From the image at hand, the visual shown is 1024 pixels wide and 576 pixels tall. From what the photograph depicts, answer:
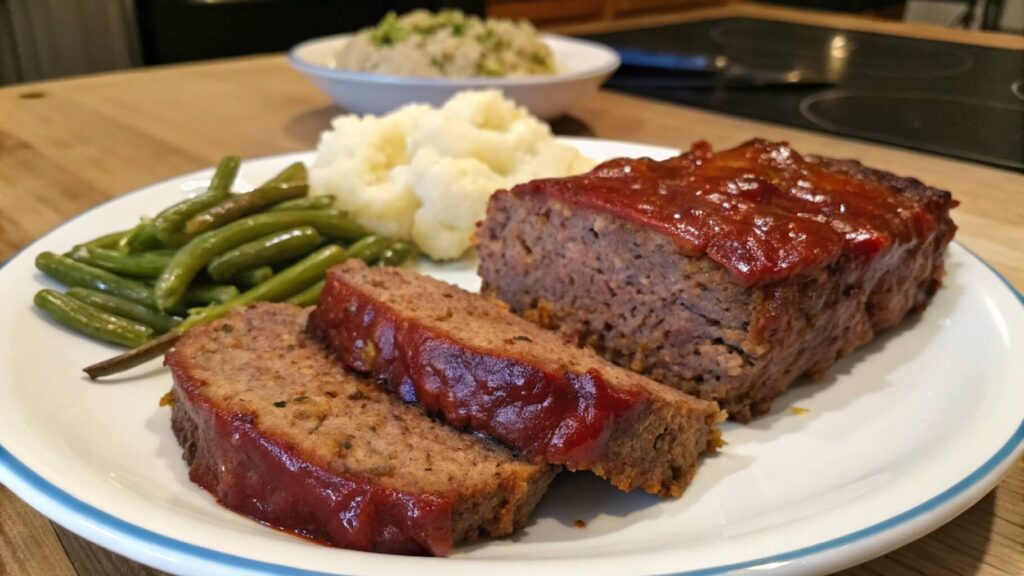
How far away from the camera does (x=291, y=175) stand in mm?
3984

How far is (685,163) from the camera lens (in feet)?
10.0

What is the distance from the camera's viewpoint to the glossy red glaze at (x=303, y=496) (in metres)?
1.91

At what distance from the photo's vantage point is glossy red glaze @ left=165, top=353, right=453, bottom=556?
1.91 metres

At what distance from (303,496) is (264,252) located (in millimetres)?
1678

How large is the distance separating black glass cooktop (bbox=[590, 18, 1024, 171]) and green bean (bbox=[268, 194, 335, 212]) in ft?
11.9

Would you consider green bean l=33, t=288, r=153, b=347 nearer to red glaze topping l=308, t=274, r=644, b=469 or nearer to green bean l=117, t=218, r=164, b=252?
green bean l=117, t=218, r=164, b=252

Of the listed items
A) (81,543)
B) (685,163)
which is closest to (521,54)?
(685,163)

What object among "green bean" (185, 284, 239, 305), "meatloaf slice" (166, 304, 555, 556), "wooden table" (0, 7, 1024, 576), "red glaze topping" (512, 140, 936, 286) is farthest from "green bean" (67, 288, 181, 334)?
"red glaze topping" (512, 140, 936, 286)

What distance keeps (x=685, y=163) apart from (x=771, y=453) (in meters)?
1.12

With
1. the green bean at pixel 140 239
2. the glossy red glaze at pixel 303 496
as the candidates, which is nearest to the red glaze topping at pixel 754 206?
the glossy red glaze at pixel 303 496

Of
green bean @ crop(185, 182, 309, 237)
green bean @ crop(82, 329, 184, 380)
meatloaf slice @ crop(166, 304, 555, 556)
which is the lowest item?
green bean @ crop(82, 329, 184, 380)

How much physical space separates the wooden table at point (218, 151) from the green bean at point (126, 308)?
36.2 inches

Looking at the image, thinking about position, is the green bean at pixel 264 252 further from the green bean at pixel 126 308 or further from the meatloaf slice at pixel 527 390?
the meatloaf slice at pixel 527 390

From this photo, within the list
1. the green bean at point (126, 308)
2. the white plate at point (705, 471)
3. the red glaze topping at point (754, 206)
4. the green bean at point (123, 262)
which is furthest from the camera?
the green bean at point (123, 262)
